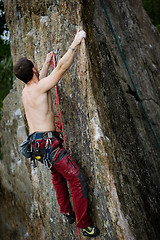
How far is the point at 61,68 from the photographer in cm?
291

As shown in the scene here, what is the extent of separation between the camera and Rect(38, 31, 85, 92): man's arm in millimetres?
2904

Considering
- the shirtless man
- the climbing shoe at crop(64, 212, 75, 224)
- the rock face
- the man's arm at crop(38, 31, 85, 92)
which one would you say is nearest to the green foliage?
the rock face

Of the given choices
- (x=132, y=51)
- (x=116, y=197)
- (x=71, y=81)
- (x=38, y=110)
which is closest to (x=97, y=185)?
(x=116, y=197)

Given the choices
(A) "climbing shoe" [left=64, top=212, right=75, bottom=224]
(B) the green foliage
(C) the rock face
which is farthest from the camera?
(B) the green foliage

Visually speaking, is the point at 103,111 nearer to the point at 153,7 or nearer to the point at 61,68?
the point at 61,68

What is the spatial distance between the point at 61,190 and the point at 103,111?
4.02 ft

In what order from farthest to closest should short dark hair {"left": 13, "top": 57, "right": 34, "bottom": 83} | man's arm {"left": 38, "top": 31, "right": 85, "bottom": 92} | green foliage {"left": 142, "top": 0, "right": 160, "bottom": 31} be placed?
green foliage {"left": 142, "top": 0, "right": 160, "bottom": 31}
short dark hair {"left": 13, "top": 57, "right": 34, "bottom": 83}
man's arm {"left": 38, "top": 31, "right": 85, "bottom": 92}

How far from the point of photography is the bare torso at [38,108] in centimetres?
311

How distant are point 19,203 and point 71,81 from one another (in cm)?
428

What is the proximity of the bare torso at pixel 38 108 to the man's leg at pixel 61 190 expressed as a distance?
61 centimetres

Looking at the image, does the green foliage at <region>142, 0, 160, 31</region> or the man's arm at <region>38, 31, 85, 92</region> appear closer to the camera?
the man's arm at <region>38, 31, 85, 92</region>

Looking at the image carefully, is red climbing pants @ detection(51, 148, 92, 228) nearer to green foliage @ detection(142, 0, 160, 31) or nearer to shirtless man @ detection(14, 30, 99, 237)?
shirtless man @ detection(14, 30, 99, 237)

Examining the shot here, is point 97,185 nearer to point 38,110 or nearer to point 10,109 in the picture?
point 38,110

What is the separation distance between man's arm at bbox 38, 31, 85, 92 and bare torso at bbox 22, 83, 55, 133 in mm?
109
